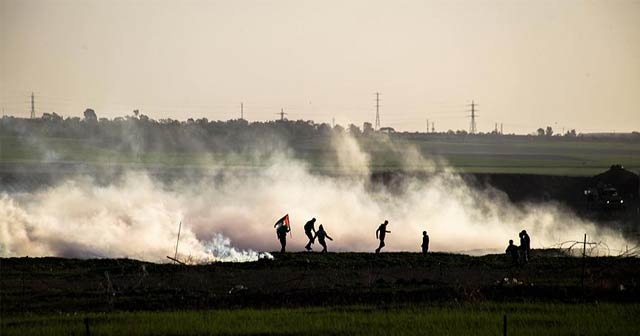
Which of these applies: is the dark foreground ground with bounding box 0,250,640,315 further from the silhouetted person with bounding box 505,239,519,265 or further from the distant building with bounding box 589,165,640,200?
the distant building with bounding box 589,165,640,200

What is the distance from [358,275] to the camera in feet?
152

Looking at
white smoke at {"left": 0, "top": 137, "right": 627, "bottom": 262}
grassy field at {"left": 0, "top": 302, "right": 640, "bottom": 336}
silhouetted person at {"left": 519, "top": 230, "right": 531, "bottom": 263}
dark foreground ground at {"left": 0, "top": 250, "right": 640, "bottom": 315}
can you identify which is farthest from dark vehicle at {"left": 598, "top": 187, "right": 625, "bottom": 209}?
grassy field at {"left": 0, "top": 302, "right": 640, "bottom": 336}

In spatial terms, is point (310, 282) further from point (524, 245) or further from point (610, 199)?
point (610, 199)

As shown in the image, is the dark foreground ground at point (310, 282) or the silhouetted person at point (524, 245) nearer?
the dark foreground ground at point (310, 282)

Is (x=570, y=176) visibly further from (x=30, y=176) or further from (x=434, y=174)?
(x=30, y=176)

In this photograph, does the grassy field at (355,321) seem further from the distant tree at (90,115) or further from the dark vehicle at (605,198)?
the distant tree at (90,115)

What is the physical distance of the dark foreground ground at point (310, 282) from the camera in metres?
38.8

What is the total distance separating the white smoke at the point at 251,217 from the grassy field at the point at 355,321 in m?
17.9

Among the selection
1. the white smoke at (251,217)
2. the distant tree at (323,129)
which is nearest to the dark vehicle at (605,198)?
the white smoke at (251,217)

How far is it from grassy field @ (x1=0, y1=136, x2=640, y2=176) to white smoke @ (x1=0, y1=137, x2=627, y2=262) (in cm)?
1922

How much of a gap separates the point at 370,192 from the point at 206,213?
25.8m

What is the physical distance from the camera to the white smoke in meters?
61.9

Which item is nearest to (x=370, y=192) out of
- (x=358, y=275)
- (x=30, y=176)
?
(x=30, y=176)

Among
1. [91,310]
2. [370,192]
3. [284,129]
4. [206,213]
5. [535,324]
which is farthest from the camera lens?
[284,129]
